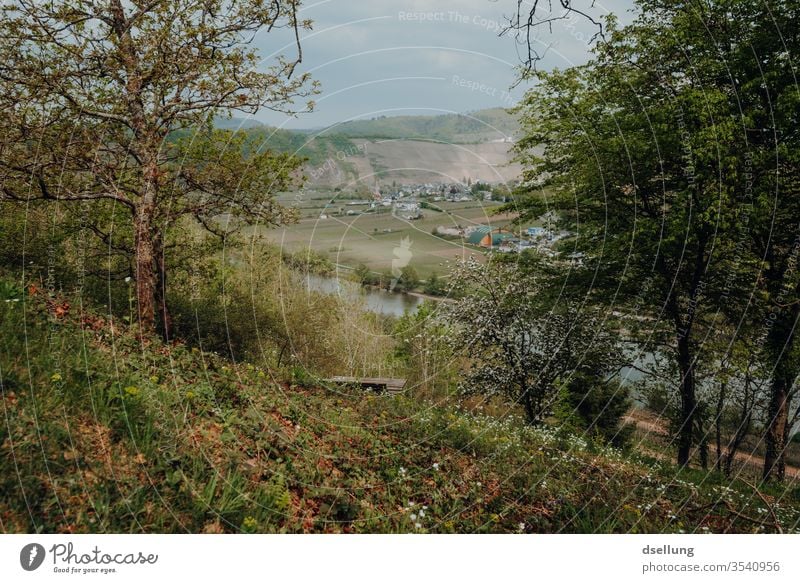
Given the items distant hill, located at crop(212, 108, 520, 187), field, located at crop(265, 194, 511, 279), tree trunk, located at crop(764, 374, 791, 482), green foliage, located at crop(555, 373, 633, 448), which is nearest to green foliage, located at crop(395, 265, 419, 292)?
field, located at crop(265, 194, 511, 279)

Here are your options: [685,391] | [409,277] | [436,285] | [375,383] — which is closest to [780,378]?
[685,391]

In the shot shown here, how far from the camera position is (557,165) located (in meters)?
14.6

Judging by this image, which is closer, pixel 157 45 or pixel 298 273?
pixel 157 45

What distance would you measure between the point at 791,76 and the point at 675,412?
38.9 feet

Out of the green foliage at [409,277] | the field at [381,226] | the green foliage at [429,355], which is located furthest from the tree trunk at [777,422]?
the green foliage at [409,277]

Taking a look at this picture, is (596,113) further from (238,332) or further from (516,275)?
(238,332)

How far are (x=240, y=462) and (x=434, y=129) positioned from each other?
20.3 ft

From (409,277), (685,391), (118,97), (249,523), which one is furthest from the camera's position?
(409,277)

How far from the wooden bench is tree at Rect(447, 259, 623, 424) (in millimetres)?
5461

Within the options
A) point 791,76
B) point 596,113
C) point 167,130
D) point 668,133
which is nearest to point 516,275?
point 596,113

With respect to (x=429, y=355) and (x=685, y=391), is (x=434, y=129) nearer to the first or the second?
(x=685, y=391)

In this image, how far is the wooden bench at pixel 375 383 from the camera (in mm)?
9648

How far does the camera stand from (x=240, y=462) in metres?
4.48

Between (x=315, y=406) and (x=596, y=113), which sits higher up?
(x=596, y=113)
